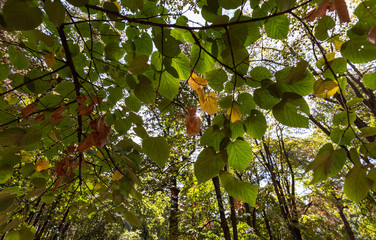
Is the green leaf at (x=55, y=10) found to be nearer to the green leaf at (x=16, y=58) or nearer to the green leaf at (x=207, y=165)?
the green leaf at (x=207, y=165)

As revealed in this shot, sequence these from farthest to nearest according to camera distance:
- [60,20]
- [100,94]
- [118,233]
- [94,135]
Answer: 1. [118,233]
2. [100,94]
3. [94,135]
4. [60,20]

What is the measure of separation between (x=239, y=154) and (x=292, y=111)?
0.18 meters

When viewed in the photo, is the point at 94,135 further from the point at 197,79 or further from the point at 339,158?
the point at 339,158

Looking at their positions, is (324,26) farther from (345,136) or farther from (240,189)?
(240,189)

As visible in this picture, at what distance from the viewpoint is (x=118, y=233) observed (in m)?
9.93

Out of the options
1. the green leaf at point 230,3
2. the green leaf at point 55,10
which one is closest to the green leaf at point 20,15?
the green leaf at point 55,10

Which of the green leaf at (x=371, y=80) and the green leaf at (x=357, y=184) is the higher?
the green leaf at (x=371, y=80)

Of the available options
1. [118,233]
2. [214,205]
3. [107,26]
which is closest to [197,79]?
[107,26]

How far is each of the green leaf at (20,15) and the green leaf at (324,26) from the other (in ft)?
2.22

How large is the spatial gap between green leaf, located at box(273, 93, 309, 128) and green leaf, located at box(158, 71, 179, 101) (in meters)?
0.29

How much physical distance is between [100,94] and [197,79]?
63 centimetres

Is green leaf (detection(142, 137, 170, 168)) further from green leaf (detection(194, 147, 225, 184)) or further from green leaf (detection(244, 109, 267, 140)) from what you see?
green leaf (detection(244, 109, 267, 140))

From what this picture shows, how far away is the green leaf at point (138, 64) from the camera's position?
50 centimetres

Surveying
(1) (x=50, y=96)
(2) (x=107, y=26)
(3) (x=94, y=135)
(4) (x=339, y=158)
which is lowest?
(4) (x=339, y=158)
